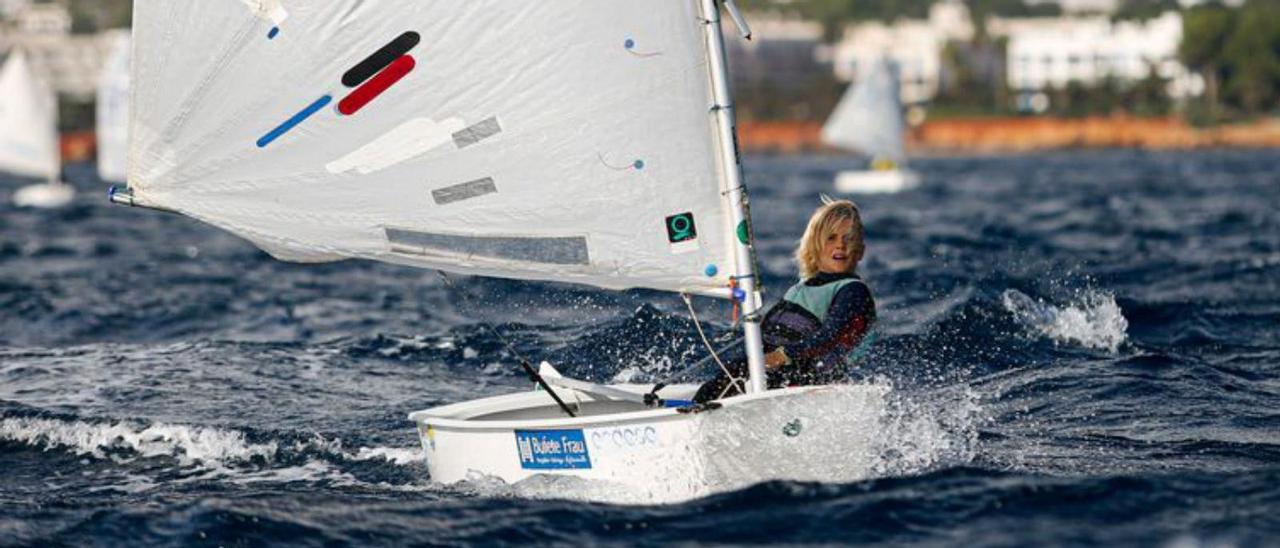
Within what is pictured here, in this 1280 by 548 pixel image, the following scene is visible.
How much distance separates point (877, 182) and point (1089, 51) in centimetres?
13336

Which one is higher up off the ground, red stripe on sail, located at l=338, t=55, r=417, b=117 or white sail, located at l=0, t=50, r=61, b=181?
white sail, located at l=0, t=50, r=61, b=181

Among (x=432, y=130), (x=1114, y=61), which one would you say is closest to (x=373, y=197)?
(x=432, y=130)

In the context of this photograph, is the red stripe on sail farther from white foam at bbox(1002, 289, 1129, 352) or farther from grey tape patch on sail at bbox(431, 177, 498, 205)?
white foam at bbox(1002, 289, 1129, 352)

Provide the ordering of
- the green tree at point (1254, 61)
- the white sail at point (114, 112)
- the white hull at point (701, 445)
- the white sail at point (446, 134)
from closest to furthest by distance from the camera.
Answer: the white hull at point (701, 445) → the white sail at point (446, 134) → the white sail at point (114, 112) → the green tree at point (1254, 61)

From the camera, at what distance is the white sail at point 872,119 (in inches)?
2162

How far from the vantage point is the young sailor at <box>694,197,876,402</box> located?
8.74 metres

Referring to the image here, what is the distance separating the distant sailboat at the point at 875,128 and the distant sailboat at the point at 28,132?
906 inches

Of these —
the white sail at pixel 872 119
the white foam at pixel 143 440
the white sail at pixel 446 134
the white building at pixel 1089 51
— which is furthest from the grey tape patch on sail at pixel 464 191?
the white building at pixel 1089 51

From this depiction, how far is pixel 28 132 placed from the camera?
2010 inches

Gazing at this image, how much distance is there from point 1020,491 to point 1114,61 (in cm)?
18012

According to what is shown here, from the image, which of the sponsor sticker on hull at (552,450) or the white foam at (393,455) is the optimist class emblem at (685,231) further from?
the white foam at (393,455)

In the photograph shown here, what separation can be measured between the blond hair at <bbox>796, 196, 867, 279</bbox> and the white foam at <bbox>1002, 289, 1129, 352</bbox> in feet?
19.5

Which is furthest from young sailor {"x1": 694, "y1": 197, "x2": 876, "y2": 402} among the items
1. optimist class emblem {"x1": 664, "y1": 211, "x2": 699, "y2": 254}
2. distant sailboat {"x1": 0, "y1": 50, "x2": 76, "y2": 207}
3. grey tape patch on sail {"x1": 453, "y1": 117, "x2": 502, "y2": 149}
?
distant sailboat {"x1": 0, "y1": 50, "x2": 76, "y2": 207}

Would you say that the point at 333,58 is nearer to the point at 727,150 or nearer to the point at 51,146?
the point at 727,150
